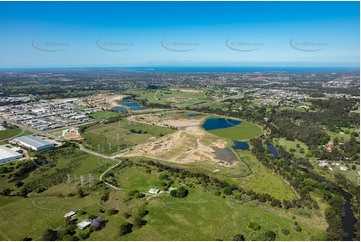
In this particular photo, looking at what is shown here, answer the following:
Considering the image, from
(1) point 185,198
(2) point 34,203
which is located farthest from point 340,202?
(2) point 34,203

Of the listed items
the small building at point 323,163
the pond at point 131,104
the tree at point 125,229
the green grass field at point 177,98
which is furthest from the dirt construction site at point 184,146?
the green grass field at point 177,98

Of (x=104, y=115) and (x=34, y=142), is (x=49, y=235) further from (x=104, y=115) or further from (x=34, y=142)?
(x=104, y=115)

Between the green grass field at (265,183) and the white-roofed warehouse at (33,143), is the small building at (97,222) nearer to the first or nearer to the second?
the green grass field at (265,183)

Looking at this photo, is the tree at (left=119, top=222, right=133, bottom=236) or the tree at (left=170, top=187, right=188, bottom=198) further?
the tree at (left=170, top=187, right=188, bottom=198)

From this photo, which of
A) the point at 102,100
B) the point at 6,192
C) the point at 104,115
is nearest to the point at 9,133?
the point at 104,115

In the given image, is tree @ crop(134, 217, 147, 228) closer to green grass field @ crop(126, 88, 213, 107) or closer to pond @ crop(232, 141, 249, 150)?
pond @ crop(232, 141, 249, 150)

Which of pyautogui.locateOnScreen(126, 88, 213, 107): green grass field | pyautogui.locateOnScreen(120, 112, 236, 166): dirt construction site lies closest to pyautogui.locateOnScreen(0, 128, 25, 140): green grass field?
pyautogui.locateOnScreen(120, 112, 236, 166): dirt construction site
